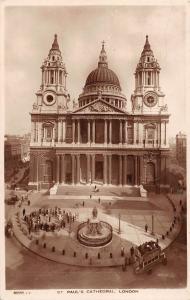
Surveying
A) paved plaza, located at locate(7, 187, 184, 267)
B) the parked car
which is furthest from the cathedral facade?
the parked car

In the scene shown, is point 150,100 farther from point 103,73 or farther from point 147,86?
point 103,73

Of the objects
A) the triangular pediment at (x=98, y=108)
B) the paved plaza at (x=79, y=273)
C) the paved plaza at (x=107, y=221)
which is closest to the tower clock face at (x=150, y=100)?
the triangular pediment at (x=98, y=108)

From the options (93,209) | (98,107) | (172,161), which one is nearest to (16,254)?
(93,209)

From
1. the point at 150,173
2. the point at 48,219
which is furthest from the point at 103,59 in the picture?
the point at 48,219

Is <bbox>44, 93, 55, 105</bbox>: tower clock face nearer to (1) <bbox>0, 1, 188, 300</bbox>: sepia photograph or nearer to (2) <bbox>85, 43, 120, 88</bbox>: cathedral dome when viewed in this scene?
(1) <bbox>0, 1, 188, 300</bbox>: sepia photograph

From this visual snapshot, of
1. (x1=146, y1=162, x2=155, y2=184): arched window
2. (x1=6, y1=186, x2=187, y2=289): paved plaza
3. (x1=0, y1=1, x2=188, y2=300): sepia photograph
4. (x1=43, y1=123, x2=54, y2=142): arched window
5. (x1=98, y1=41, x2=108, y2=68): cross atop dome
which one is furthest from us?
(x1=43, y1=123, x2=54, y2=142): arched window

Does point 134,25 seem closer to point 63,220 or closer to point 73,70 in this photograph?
point 73,70

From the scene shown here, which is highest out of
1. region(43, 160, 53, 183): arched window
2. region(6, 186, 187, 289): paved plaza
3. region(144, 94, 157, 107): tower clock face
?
region(144, 94, 157, 107): tower clock face

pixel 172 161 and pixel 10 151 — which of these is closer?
pixel 10 151

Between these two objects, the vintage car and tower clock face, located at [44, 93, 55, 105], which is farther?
tower clock face, located at [44, 93, 55, 105]
